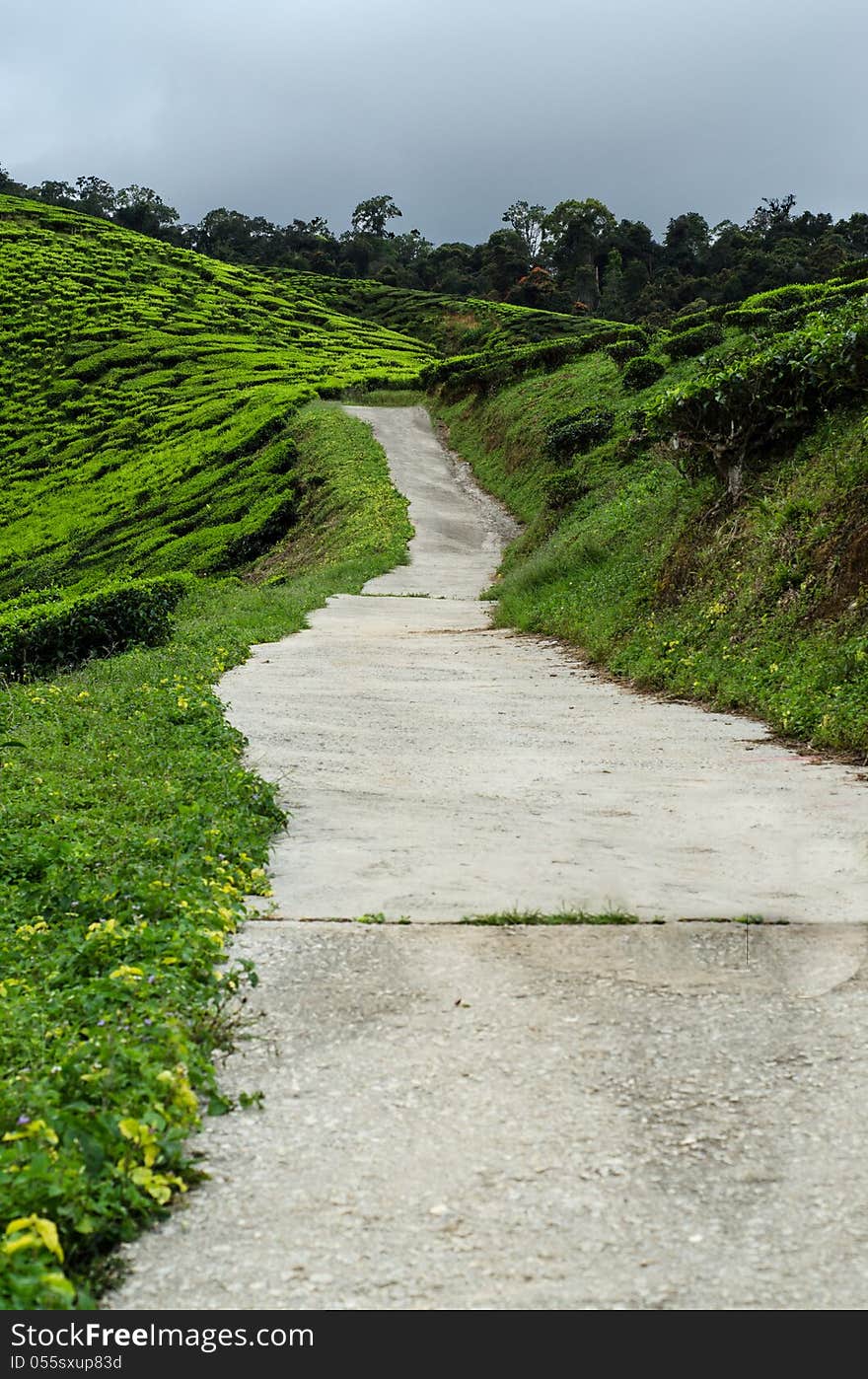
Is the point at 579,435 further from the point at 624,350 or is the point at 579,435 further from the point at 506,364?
the point at 506,364

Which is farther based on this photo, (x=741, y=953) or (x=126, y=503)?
(x=126, y=503)

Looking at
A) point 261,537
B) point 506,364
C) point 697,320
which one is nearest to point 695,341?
point 697,320

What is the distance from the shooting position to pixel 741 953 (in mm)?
4371

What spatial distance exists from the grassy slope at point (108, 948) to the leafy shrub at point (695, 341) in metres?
21.9

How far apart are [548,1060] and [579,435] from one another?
2358cm

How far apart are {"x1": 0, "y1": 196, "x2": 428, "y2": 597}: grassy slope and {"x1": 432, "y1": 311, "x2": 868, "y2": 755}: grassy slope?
16083mm

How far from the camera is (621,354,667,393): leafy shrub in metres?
28.1

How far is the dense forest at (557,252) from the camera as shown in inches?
2820

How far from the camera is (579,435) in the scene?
26016 millimetres

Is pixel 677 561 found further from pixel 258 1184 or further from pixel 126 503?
pixel 126 503

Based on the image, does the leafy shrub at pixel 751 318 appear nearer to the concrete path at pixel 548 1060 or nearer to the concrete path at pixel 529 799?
the concrete path at pixel 529 799

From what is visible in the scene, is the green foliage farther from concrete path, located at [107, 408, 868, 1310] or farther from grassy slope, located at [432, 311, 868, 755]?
concrete path, located at [107, 408, 868, 1310]

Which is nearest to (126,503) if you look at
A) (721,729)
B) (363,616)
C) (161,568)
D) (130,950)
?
(161,568)

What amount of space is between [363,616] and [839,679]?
10374mm
